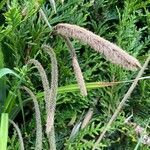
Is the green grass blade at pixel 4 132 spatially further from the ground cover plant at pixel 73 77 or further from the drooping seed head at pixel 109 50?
the drooping seed head at pixel 109 50

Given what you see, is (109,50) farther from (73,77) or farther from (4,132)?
(73,77)

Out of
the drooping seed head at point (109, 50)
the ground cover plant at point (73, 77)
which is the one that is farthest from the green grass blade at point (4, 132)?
the drooping seed head at point (109, 50)

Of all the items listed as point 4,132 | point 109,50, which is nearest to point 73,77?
point 4,132

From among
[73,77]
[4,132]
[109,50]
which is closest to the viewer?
[109,50]

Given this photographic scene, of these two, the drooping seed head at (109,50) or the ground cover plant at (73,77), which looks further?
the ground cover plant at (73,77)

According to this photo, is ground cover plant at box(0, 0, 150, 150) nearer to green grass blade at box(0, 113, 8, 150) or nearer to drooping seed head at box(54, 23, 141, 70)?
green grass blade at box(0, 113, 8, 150)

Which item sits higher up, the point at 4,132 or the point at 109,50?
the point at 109,50

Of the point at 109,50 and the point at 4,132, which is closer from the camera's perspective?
the point at 109,50

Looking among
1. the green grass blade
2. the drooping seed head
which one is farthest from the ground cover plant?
the drooping seed head
